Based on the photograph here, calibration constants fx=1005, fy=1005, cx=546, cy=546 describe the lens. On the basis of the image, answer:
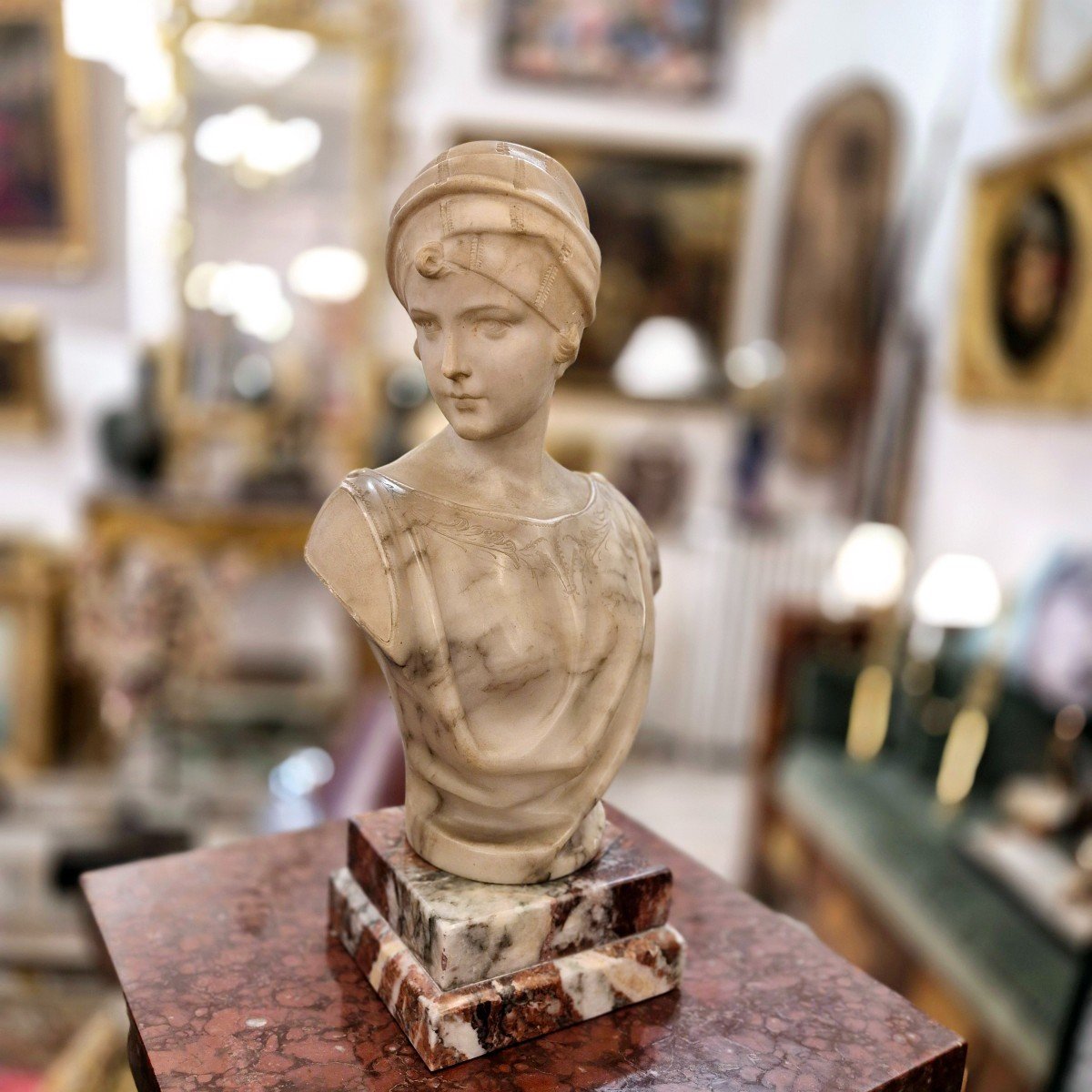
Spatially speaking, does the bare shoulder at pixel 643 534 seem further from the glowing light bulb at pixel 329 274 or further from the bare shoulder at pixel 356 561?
the glowing light bulb at pixel 329 274

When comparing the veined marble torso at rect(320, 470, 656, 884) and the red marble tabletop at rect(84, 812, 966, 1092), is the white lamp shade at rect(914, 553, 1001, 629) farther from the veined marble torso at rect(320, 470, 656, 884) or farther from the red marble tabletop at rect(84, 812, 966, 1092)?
the veined marble torso at rect(320, 470, 656, 884)

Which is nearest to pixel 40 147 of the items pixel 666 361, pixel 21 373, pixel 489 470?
pixel 21 373

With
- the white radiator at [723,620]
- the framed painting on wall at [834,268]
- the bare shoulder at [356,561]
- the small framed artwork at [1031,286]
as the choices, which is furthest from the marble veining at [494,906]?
the framed painting on wall at [834,268]

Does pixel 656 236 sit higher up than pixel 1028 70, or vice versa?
pixel 1028 70

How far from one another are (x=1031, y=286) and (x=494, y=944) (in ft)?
11.8

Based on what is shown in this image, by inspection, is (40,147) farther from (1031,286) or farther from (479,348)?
(479,348)

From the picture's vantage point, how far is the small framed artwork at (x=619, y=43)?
484 cm

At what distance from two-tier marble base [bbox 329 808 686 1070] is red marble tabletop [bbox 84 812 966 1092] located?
0.03 m

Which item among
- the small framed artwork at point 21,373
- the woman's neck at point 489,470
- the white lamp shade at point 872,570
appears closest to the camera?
the woman's neck at point 489,470

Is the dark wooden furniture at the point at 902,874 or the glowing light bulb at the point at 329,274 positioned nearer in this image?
the dark wooden furniture at the point at 902,874

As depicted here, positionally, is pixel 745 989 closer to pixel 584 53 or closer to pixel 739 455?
pixel 739 455

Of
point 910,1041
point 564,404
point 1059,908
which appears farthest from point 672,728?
point 910,1041

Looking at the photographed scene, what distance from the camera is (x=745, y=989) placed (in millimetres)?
1269

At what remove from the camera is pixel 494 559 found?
116 centimetres
